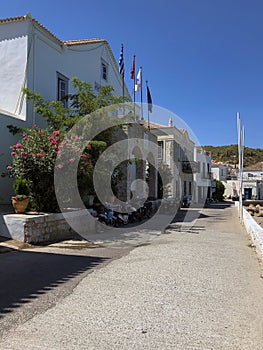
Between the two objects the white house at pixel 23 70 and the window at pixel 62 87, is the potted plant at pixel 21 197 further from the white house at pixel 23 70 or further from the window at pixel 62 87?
the window at pixel 62 87

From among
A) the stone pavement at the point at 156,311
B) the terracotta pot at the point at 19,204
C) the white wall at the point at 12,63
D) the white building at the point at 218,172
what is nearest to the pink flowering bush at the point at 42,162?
the terracotta pot at the point at 19,204

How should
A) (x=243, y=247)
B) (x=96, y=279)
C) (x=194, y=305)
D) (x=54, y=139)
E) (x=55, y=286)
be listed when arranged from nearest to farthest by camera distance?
(x=194, y=305), (x=55, y=286), (x=96, y=279), (x=243, y=247), (x=54, y=139)

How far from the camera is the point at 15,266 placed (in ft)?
22.4

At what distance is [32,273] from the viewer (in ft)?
20.5

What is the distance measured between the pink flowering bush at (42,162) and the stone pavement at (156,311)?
4335mm

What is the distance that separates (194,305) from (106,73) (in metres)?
18.6

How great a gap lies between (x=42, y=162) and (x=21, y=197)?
127 cm

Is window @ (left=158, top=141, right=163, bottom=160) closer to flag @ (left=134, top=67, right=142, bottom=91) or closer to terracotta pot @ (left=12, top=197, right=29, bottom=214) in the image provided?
flag @ (left=134, top=67, right=142, bottom=91)

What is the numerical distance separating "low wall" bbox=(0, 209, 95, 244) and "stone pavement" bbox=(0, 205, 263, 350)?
3.07 meters

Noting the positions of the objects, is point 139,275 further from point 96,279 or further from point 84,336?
point 84,336

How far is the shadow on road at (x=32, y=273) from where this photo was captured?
4859mm

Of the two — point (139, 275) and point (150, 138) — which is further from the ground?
point (150, 138)

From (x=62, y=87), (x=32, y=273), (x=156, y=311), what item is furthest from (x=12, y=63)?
(x=156, y=311)

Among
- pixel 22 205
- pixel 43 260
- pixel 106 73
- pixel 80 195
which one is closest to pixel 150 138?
pixel 106 73
